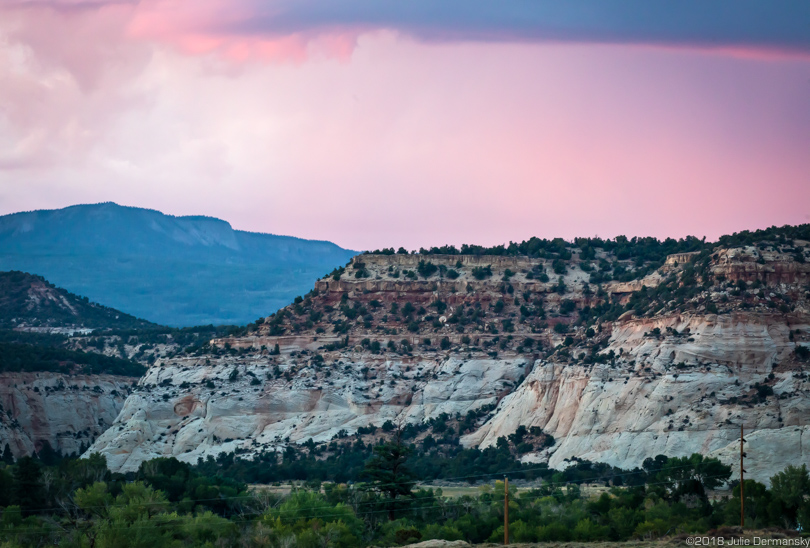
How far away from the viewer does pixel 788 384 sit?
7694 centimetres

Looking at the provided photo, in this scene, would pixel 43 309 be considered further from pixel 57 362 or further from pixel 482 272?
pixel 482 272

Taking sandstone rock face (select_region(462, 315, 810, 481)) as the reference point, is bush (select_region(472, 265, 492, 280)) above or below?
above

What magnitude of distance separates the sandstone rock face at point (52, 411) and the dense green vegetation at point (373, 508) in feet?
77.4

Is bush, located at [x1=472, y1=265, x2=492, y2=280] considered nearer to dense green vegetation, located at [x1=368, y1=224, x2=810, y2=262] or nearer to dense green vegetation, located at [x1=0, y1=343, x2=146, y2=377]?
dense green vegetation, located at [x1=368, y1=224, x2=810, y2=262]

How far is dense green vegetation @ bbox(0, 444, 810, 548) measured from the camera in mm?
56000

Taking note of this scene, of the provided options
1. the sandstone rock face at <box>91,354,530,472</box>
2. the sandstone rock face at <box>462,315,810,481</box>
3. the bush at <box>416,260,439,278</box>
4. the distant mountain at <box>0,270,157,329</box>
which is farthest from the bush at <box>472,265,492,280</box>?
the distant mountain at <box>0,270,157,329</box>

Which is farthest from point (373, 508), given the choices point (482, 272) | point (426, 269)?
point (426, 269)

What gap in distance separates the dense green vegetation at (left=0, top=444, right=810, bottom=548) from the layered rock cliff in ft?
21.5

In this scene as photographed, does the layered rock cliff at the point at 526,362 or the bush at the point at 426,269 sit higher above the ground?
the bush at the point at 426,269

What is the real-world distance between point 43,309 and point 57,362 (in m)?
48.8

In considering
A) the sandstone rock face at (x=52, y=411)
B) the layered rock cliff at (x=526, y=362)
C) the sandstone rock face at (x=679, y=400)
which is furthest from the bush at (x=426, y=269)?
the sandstone rock face at (x=52, y=411)

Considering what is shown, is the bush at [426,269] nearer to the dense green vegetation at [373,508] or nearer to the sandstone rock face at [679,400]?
the sandstone rock face at [679,400]

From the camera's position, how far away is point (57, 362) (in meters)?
108

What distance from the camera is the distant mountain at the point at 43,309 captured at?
150 metres
